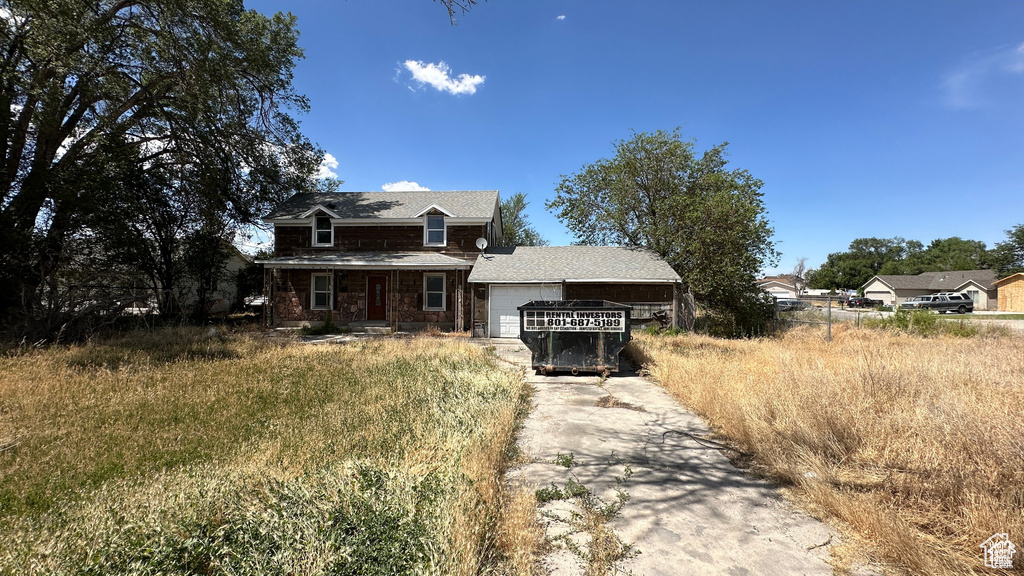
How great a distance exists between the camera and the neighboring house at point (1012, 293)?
39.2 metres

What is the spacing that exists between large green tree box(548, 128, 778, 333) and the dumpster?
34.2ft

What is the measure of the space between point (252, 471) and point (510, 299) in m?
13.2

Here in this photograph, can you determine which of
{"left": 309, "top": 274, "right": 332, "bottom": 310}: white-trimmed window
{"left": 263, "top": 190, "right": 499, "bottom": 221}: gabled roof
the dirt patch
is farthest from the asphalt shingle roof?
the dirt patch

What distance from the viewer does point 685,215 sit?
17.7 m

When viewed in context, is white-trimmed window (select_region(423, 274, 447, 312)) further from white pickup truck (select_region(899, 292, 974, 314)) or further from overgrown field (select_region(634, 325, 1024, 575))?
white pickup truck (select_region(899, 292, 974, 314))

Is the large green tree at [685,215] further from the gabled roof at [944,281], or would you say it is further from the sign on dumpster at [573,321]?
the gabled roof at [944,281]

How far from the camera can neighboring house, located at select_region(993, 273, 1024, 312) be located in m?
39.2

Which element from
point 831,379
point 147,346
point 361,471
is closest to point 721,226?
point 831,379

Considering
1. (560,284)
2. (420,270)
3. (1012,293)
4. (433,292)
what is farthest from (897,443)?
(1012,293)

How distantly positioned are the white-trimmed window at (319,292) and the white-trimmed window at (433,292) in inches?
189

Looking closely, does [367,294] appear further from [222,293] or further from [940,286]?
[940,286]

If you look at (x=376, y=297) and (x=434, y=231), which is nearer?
(x=376, y=297)

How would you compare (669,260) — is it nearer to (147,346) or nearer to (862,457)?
(862,457)

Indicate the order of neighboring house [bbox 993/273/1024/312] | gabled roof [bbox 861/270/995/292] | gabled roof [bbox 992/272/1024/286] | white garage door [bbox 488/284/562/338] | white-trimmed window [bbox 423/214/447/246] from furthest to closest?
gabled roof [bbox 861/270/995/292], gabled roof [bbox 992/272/1024/286], neighboring house [bbox 993/273/1024/312], white-trimmed window [bbox 423/214/447/246], white garage door [bbox 488/284/562/338]
